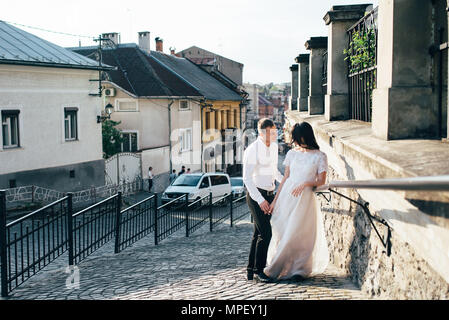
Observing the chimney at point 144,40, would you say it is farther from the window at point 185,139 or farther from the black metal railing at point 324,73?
the black metal railing at point 324,73

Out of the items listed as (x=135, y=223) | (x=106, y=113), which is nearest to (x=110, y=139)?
(x=106, y=113)

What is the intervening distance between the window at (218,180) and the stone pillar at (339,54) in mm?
14254

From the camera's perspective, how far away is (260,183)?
18.4ft

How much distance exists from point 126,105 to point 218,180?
10633 millimetres

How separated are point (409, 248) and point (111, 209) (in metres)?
5.96

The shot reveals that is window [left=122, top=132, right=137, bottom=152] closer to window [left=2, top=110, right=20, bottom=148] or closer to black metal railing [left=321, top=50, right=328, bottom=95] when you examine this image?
window [left=2, top=110, right=20, bottom=148]

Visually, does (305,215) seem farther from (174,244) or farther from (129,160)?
(129,160)

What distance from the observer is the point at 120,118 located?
3150 centimetres

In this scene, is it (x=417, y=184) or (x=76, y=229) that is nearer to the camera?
(x=417, y=184)

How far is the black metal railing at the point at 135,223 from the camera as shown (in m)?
9.14

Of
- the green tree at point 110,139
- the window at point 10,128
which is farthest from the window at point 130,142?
the window at point 10,128

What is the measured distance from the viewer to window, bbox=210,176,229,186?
76.5ft

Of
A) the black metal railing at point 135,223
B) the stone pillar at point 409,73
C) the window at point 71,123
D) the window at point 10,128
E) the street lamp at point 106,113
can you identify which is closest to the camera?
the stone pillar at point 409,73

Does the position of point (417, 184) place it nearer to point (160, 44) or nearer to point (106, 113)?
point (106, 113)
